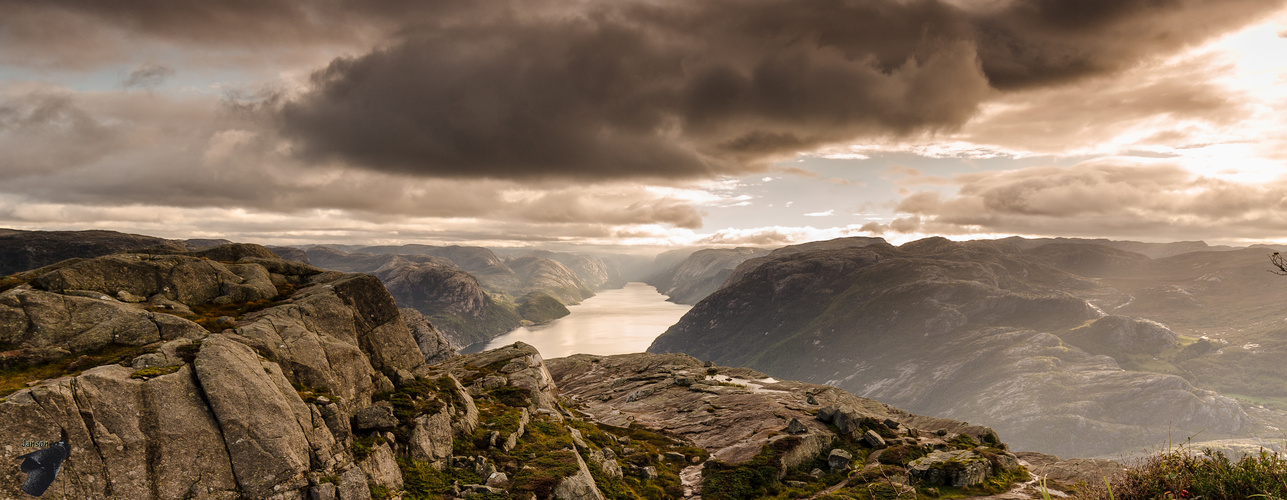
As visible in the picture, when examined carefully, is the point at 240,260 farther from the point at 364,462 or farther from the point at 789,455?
the point at 789,455

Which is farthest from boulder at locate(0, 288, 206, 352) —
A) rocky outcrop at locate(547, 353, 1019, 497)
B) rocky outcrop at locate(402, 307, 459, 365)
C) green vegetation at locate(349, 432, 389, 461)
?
rocky outcrop at locate(402, 307, 459, 365)

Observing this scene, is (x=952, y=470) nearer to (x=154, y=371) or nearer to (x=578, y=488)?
(x=578, y=488)

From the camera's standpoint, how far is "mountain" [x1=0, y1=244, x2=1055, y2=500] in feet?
70.5

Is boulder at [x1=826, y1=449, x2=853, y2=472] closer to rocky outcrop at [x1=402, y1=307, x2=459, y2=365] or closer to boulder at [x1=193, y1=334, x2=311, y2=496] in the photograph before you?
boulder at [x1=193, y1=334, x2=311, y2=496]

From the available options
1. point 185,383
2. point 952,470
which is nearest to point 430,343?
point 185,383

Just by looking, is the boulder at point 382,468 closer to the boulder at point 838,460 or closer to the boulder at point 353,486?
the boulder at point 353,486

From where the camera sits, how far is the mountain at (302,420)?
21.5 meters

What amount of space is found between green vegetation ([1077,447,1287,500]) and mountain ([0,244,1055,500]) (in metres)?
9.94

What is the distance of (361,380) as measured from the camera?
3400 cm

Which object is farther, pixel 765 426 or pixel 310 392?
pixel 765 426

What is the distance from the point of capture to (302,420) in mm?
26234

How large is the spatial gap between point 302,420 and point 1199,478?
35.3 meters

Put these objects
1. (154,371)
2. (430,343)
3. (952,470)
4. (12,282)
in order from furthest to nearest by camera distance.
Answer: (430,343), (952,470), (12,282), (154,371)

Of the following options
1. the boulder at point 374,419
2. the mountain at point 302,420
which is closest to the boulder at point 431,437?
the mountain at point 302,420
